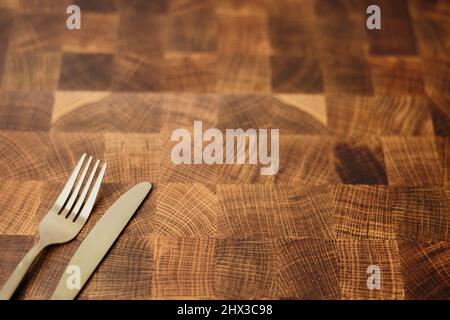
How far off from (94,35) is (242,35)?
0.98 ft

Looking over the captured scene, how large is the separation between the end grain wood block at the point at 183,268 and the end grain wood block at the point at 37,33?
18.6 inches

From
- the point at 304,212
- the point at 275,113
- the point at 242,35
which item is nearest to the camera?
the point at 304,212

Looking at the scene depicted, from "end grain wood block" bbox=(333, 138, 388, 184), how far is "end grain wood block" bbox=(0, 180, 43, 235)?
501 mm

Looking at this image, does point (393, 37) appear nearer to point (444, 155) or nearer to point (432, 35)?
point (432, 35)

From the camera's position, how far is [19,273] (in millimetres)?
731

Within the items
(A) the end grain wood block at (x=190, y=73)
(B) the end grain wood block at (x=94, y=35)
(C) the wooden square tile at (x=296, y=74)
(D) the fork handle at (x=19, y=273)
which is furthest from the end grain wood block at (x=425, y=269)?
(B) the end grain wood block at (x=94, y=35)

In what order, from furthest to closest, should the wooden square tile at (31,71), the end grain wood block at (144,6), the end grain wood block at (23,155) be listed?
1. the end grain wood block at (144,6)
2. the wooden square tile at (31,71)
3. the end grain wood block at (23,155)

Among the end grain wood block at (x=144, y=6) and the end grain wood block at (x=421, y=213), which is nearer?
the end grain wood block at (x=421, y=213)

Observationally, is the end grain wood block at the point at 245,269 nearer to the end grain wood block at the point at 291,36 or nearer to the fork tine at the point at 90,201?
the fork tine at the point at 90,201

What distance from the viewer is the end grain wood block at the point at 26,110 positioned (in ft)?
2.95

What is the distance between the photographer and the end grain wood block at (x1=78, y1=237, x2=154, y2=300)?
75 centimetres

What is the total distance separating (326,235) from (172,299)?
0.26 meters

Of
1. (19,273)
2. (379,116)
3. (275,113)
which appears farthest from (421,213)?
(19,273)

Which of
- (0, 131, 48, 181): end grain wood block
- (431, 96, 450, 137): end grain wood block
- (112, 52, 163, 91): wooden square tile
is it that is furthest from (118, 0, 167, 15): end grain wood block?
(431, 96, 450, 137): end grain wood block
